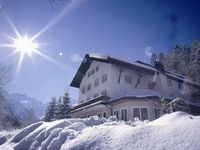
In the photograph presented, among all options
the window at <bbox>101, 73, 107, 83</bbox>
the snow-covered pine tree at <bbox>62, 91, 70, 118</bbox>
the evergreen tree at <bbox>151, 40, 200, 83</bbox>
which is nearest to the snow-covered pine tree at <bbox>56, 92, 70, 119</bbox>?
the snow-covered pine tree at <bbox>62, 91, 70, 118</bbox>

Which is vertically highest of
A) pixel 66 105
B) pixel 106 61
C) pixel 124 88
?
pixel 106 61

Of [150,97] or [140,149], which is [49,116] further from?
[140,149]

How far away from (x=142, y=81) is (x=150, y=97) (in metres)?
7.00

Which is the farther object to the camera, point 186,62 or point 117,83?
point 186,62

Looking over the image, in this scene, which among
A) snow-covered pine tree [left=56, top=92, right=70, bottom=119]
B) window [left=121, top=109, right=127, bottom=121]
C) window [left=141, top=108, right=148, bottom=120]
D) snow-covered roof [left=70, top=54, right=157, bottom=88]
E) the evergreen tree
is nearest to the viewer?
window [left=141, top=108, right=148, bottom=120]

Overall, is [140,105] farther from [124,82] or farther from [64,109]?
[64,109]

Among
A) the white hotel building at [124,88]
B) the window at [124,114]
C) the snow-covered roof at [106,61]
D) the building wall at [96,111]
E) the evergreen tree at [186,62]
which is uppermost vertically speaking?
the evergreen tree at [186,62]

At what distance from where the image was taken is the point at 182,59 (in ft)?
176

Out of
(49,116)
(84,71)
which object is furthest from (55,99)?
(84,71)

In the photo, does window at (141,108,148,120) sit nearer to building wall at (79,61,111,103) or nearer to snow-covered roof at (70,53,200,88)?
building wall at (79,61,111,103)

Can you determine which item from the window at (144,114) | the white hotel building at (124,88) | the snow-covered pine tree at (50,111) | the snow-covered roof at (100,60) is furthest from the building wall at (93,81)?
the snow-covered pine tree at (50,111)

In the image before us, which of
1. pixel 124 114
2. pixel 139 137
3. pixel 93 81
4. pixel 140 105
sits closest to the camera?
pixel 139 137

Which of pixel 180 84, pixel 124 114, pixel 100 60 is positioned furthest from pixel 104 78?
pixel 180 84

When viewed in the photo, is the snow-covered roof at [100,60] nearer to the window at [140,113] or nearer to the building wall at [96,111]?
the building wall at [96,111]
